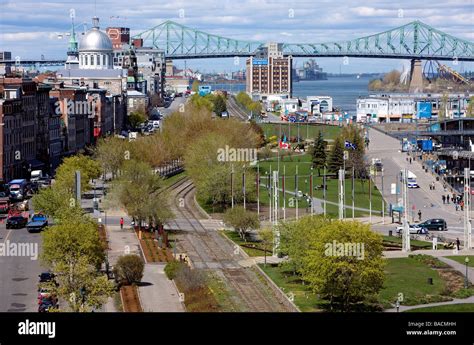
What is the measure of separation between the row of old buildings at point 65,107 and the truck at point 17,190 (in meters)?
3.26

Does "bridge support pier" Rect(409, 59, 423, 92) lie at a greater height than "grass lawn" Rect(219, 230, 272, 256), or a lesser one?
greater

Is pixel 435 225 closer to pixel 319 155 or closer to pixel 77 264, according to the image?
pixel 77 264

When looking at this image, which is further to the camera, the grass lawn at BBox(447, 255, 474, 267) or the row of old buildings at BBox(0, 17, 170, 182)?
the row of old buildings at BBox(0, 17, 170, 182)

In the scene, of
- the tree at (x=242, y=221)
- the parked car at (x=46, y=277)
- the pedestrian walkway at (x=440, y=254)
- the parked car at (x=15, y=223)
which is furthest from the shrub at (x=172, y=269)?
the parked car at (x=15, y=223)

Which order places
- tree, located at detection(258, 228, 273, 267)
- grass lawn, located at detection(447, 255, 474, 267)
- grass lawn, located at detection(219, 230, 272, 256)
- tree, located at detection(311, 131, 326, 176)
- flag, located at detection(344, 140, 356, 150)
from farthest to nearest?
flag, located at detection(344, 140, 356, 150) < tree, located at detection(311, 131, 326, 176) < grass lawn, located at detection(219, 230, 272, 256) < tree, located at detection(258, 228, 273, 267) < grass lawn, located at detection(447, 255, 474, 267)

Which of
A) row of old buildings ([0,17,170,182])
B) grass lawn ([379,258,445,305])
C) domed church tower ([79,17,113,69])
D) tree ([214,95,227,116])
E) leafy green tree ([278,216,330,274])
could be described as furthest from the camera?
tree ([214,95,227,116])

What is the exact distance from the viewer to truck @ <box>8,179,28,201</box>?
4247 centimetres

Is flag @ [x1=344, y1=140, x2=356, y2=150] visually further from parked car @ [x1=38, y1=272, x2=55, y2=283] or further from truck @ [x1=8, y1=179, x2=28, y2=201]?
parked car @ [x1=38, y1=272, x2=55, y2=283]

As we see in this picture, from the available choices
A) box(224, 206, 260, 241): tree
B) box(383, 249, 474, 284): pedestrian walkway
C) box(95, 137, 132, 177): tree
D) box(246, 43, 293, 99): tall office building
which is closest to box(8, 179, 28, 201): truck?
box(95, 137, 132, 177): tree

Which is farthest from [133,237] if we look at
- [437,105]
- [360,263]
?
[437,105]

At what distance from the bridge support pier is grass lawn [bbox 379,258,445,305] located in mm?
150714

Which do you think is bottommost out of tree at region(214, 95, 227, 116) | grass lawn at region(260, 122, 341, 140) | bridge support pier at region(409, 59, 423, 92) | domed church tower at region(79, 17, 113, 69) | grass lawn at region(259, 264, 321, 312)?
grass lawn at region(259, 264, 321, 312)

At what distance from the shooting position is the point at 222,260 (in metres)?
30.2
